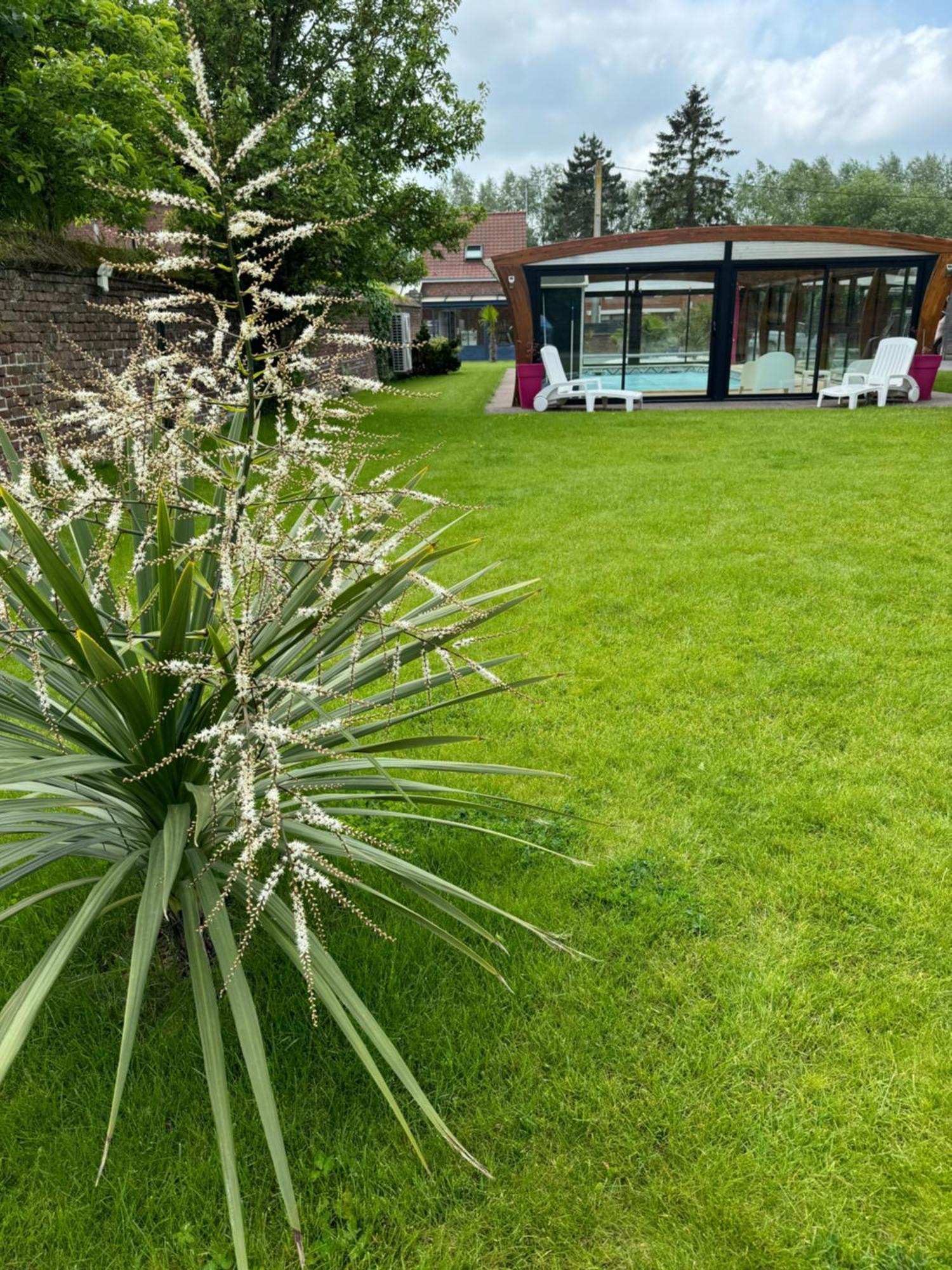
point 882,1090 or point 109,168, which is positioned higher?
point 109,168

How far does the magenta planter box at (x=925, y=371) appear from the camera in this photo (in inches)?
497

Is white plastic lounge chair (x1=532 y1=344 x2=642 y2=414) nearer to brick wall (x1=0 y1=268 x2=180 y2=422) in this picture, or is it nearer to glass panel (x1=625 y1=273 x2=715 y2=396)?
glass panel (x1=625 y1=273 x2=715 y2=396)

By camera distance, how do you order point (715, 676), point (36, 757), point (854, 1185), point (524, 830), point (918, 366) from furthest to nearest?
point (918, 366) → point (715, 676) → point (524, 830) → point (36, 757) → point (854, 1185)

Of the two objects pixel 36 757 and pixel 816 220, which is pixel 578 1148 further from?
pixel 816 220

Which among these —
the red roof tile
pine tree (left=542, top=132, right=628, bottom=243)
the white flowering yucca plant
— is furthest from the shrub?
pine tree (left=542, top=132, right=628, bottom=243)

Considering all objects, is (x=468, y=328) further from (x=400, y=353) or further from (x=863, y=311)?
(x=863, y=311)

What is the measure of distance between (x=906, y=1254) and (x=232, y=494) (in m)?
1.89

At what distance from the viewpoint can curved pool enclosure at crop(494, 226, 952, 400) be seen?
41.1 ft

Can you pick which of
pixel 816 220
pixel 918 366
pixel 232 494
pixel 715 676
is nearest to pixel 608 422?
pixel 918 366

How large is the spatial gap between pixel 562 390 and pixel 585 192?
5404 centimetres

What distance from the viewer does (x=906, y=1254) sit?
137 cm

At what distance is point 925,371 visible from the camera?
12.7 m

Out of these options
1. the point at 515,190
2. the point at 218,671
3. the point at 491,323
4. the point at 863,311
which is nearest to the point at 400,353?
the point at 491,323

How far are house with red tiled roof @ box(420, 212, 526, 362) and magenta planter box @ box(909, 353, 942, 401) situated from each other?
23.1 meters
